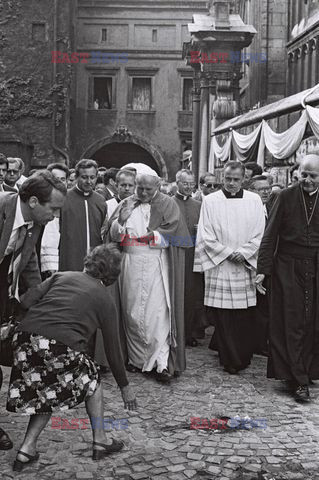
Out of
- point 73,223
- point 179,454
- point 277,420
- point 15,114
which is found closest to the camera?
point 179,454

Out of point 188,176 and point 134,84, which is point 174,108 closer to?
point 134,84

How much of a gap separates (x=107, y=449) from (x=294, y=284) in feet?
7.65

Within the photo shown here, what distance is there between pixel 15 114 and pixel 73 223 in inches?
1033

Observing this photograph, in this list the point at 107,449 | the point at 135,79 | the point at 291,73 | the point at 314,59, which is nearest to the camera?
the point at 107,449

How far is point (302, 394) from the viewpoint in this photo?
5.56 meters

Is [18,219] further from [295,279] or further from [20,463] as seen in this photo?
[295,279]

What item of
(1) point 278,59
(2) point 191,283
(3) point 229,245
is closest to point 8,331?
(3) point 229,245

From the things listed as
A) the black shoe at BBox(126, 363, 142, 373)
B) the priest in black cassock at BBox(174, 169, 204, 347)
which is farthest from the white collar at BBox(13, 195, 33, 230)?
the priest in black cassock at BBox(174, 169, 204, 347)

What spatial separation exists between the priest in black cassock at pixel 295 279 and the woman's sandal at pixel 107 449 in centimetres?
190

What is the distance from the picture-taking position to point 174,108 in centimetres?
3228

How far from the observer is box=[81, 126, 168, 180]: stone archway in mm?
31922

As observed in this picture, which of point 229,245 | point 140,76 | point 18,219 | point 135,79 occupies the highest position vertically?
point 140,76

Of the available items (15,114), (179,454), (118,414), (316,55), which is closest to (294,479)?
(179,454)

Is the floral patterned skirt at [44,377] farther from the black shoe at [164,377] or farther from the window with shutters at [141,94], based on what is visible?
the window with shutters at [141,94]
